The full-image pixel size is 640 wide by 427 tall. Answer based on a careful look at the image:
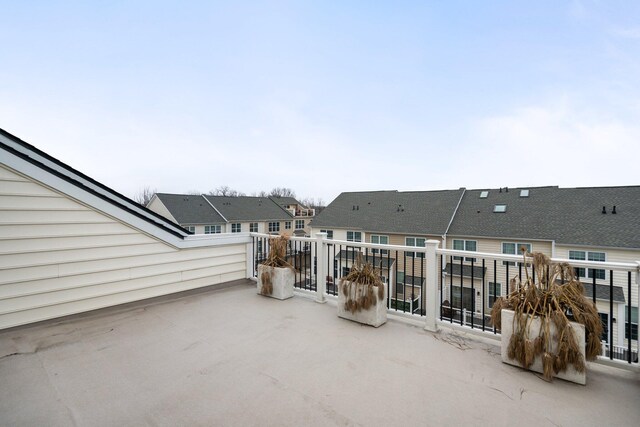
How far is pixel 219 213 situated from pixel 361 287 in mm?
22520

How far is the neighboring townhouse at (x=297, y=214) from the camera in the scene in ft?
97.7

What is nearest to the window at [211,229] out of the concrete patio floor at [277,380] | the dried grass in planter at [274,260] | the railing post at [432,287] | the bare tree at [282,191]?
the dried grass in planter at [274,260]

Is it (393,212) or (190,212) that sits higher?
(393,212)

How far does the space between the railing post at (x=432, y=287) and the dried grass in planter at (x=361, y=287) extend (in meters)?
0.47

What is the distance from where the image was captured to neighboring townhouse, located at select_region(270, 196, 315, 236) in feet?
97.7

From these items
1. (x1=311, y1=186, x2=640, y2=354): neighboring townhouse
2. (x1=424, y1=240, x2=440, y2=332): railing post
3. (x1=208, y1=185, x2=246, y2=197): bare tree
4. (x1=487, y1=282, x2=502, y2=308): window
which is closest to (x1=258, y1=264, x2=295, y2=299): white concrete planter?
(x1=424, y1=240, x2=440, y2=332): railing post

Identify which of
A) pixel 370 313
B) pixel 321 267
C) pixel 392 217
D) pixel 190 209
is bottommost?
pixel 370 313

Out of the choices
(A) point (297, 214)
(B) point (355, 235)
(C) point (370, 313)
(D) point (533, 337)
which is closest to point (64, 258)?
(C) point (370, 313)

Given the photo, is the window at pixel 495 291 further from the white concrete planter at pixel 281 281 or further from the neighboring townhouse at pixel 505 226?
the white concrete planter at pixel 281 281

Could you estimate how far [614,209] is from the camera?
42.5 ft

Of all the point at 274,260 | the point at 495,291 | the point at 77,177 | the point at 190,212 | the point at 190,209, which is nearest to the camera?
the point at 495,291

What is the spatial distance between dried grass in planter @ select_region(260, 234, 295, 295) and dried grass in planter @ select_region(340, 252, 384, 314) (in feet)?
3.66

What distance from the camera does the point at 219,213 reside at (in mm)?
23328

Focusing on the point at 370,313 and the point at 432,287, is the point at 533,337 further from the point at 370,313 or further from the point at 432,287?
the point at 370,313
